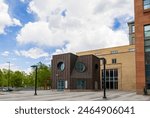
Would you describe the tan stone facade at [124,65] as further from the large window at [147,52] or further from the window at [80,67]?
the large window at [147,52]

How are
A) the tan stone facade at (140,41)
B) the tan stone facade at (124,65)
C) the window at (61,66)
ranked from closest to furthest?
the tan stone facade at (140,41), the window at (61,66), the tan stone facade at (124,65)

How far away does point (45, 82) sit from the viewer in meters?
77.2

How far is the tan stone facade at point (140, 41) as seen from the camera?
1539 inches

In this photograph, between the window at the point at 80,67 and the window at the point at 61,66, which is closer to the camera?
the window at the point at 61,66

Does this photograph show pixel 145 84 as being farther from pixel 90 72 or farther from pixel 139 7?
pixel 90 72

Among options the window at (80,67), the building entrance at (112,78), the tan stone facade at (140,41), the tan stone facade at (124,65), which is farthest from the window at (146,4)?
the building entrance at (112,78)

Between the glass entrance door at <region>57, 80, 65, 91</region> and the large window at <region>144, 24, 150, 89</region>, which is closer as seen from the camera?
the large window at <region>144, 24, 150, 89</region>

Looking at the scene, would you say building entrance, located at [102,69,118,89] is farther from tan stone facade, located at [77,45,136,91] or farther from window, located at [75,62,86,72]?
window, located at [75,62,86,72]

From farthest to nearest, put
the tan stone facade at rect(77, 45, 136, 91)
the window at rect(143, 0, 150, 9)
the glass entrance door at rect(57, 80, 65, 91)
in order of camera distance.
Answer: the tan stone facade at rect(77, 45, 136, 91) < the glass entrance door at rect(57, 80, 65, 91) < the window at rect(143, 0, 150, 9)

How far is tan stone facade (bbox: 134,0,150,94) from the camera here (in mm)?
39094

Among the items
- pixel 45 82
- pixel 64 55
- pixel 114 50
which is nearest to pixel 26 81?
pixel 45 82

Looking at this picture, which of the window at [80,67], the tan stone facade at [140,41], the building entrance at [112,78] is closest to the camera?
the tan stone facade at [140,41]

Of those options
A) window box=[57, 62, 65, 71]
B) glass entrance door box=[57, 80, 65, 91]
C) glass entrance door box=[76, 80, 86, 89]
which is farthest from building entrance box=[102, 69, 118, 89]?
glass entrance door box=[57, 80, 65, 91]

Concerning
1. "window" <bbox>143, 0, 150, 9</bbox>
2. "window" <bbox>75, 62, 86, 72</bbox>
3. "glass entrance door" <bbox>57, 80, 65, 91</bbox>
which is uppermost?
"window" <bbox>143, 0, 150, 9</bbox>
